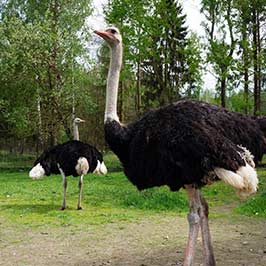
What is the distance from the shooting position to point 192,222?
4516mm

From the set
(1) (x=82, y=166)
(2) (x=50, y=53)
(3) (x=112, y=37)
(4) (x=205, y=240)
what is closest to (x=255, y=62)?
(2) (x=50, y=53)

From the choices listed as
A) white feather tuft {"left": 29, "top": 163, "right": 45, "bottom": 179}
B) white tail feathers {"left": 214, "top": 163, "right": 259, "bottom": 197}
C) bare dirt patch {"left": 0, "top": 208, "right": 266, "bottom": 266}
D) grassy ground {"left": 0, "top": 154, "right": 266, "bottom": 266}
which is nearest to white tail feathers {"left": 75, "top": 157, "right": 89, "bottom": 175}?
grassy ground {"left": 0, "top": 154, "right": 266, "bottom": 266}

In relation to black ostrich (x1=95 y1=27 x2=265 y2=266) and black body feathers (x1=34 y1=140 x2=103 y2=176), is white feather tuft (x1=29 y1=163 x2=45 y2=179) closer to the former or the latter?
black body feathers (x1=34 y1=140 x2=103 y2=176)

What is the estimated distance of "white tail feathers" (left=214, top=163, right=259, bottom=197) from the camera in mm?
3982

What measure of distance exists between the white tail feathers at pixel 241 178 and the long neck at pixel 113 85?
1.21 meters

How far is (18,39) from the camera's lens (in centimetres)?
1808

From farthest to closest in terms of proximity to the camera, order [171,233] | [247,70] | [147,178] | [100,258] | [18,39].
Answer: [18,39], [247,70], [171,233], [100,258], [147,178]

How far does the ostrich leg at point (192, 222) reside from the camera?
4.36 meters

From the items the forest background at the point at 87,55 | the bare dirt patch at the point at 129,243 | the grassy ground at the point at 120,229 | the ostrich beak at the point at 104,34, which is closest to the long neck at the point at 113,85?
the ostrich beak at the point at 104,34

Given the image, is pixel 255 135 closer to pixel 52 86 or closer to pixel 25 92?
pixel 52 86

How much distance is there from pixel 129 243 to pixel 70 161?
290cm

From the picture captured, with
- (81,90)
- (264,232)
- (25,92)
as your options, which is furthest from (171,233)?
(25,92)

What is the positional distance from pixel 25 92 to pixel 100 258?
50.5 feet

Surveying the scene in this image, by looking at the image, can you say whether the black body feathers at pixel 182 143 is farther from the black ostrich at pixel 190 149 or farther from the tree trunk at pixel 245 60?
the tree trunk at pixel 245 60
